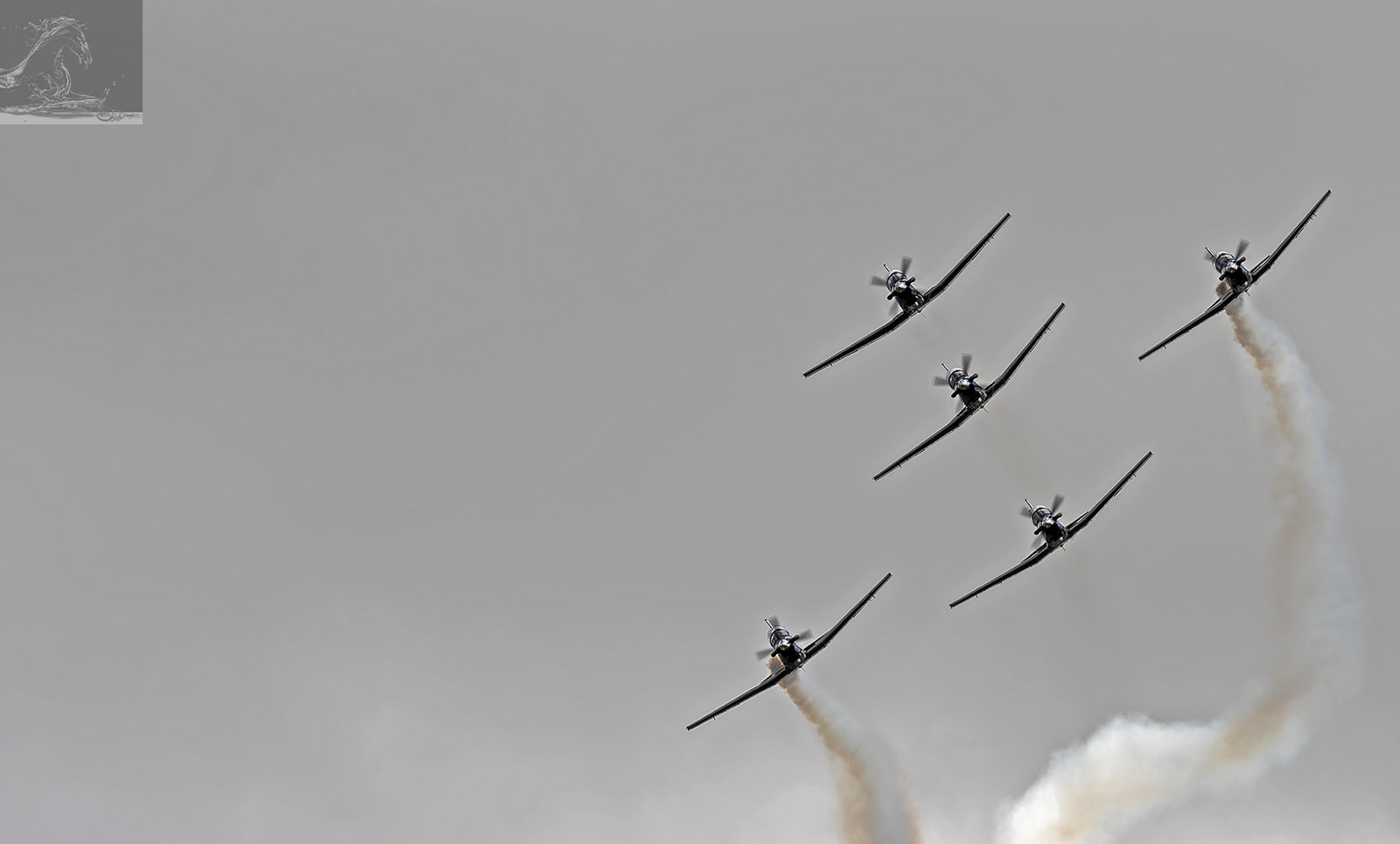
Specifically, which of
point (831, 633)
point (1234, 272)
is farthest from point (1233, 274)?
point (831, 633)

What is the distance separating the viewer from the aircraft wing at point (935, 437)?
97.0 meters

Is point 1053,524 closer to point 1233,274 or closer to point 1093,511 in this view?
point 1093,511

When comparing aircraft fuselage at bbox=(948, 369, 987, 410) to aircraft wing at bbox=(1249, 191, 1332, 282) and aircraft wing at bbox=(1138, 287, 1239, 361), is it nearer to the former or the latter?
aircraft wing at bbox=(1138, 287, 1239, 361)

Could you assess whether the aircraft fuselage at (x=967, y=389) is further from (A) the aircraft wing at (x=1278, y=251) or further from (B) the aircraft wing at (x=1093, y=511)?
(A) the aircraft wing at (x=1278, y=251)

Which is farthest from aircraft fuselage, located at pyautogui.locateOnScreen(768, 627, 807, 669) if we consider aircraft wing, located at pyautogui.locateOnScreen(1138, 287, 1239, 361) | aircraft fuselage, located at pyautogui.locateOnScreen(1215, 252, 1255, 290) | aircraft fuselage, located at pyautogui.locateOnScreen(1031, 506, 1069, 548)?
aircraft fuselage, located at pyautogui.locateOnScreen(1215, 252, 1255, 290)

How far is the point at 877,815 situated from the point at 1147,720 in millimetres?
27658

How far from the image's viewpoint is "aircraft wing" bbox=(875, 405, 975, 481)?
97.0 metres

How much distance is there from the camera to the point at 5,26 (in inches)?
7101

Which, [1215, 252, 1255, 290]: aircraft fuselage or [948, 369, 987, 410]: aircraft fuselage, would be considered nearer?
[948, 369, 987, 410]: aircraft fuselage

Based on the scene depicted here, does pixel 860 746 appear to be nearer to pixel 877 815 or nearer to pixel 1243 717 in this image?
pixel 877 815

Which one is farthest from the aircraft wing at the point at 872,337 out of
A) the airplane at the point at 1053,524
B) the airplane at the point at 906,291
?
Answer: the airplane at the point at 1053,524

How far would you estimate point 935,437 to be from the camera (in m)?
101

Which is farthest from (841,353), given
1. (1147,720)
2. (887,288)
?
(1147,720)

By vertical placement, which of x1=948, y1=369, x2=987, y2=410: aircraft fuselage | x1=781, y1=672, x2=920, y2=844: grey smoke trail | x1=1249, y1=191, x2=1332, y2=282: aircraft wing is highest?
x1=1249, y1=191, x2=1332, y2=282: aircraft wing
